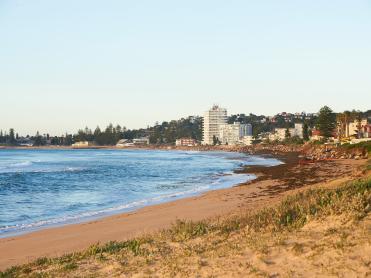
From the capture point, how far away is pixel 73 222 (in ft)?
65.1

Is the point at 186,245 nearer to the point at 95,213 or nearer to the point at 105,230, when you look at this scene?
the point at 105,230

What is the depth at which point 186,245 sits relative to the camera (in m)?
9.71

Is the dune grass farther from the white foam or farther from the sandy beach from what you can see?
the white foam

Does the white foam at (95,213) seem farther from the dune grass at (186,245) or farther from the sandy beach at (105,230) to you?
the dune grass at (186,245)

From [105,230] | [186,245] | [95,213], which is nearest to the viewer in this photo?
[186,245]

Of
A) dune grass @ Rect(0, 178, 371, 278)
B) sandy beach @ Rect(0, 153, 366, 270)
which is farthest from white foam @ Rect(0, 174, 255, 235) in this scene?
dune grass @ Rect(0, 178, 371, 278)

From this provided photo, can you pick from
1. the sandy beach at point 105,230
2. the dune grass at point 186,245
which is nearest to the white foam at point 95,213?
the sandy beach at point 105,230

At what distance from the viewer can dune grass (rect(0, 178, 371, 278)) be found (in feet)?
27.9

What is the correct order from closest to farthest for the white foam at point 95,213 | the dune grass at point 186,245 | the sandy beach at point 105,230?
the dune grass at point 186,245 < the sandy beach at point 105,230 < the white foam at point 95,213

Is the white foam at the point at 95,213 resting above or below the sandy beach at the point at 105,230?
below

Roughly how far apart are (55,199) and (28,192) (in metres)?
5.87

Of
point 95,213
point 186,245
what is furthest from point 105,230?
point 186,245

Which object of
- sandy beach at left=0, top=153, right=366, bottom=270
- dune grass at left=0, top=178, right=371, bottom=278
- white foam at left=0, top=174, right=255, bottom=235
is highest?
dune grass at left=0, top=178, right=371, bottom=278

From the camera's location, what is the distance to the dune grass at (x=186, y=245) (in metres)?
8.52
